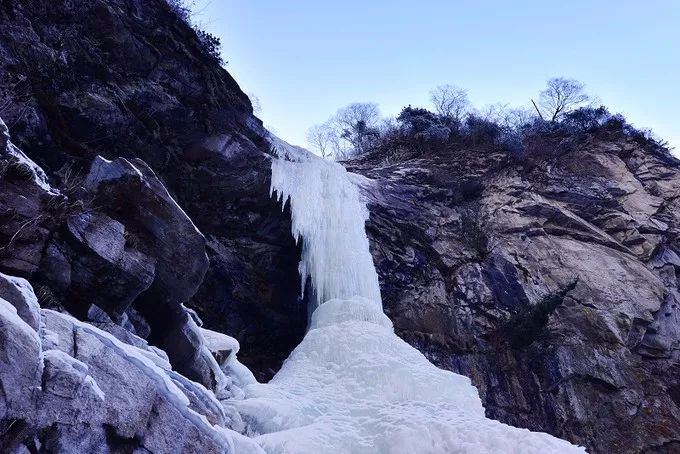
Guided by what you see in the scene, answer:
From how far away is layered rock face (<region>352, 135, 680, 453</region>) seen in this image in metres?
12.8

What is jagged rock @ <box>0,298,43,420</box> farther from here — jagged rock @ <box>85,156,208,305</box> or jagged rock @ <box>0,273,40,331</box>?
jagged rock @ <box>85,156,208,305</box>

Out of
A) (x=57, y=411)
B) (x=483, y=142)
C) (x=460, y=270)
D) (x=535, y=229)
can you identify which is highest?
(x=483, y=142)

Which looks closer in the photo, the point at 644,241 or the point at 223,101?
the point at 223,101

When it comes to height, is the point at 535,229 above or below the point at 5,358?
above

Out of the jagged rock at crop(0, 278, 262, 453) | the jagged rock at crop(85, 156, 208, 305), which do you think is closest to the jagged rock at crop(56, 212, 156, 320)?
the jagged rock at crop(85, 156, 208, 305)

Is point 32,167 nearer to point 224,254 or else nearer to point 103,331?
point 103,331

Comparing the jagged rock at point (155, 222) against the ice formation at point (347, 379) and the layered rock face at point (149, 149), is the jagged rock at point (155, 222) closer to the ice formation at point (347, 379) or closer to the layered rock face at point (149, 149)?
the layered rock face at point (149, 149)

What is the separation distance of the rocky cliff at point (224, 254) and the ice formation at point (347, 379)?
35.2 inches

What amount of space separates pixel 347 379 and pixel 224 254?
5531 mm

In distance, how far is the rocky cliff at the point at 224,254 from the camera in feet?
14.7

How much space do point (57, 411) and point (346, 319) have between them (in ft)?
Result: 27.1

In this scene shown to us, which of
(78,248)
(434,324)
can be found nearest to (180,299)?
(78,248)

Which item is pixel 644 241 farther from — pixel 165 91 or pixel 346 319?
pixel 165 91

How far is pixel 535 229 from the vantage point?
54.0 feet
